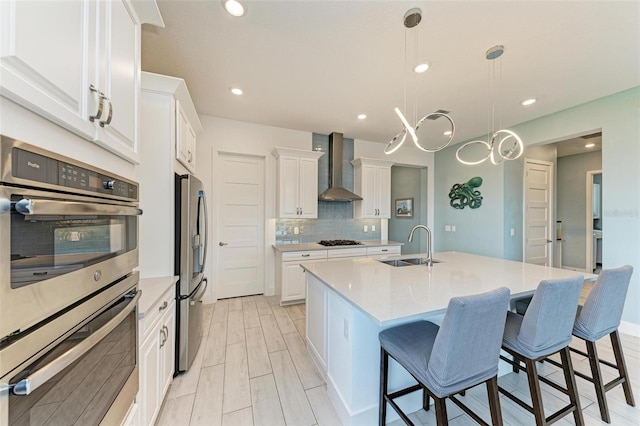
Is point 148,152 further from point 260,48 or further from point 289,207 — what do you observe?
point 289,207

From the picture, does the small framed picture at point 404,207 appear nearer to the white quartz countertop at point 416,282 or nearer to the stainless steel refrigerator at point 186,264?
the white quartz countertop at point 416,282

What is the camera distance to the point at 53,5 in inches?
26.6

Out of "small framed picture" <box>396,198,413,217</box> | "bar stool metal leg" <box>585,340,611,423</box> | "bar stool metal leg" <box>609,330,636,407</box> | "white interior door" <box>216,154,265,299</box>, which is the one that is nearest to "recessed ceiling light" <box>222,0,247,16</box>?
"white interior door" <box>216,154,265,299</box>

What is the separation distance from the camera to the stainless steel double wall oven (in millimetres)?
535

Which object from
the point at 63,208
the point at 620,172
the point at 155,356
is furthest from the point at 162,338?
the point at 620,172

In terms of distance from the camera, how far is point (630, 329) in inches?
110

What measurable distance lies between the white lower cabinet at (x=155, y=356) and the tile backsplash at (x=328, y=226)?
2.46 meters

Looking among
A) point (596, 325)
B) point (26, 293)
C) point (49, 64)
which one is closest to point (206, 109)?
point (49, 64)

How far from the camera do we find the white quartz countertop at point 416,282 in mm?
1293

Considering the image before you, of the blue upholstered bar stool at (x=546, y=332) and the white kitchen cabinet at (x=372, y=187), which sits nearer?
the blue upholstered bar stool at (x=546, y=332)

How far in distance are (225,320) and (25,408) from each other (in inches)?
109

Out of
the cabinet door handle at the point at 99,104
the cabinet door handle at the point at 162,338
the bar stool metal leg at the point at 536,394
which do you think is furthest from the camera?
the cabinet door handle at the point at 162,338

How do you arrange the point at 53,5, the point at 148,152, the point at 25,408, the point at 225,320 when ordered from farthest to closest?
1. the point at 225,320
2. the point at 148,152
3. the point at 53,5
4. the point at 25,408

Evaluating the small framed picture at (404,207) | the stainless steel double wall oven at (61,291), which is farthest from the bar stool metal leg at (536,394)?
the small framed picture at (404,207)
